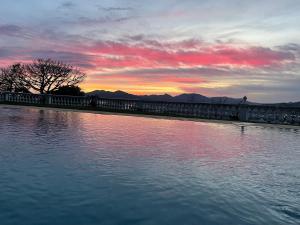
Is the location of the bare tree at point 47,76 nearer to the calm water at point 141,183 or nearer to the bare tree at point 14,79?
the bare tree at point 14,79

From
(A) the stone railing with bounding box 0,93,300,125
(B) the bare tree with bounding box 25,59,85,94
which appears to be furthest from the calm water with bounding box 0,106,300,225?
(B) the bare tree with bounding box 25,59,85,94

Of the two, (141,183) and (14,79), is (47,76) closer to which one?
(14,79)

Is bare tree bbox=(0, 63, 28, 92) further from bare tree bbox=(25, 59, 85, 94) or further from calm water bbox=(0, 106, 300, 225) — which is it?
calm water bbox=(0, 106, 300, 225)

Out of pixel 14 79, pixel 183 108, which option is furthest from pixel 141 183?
pixel 14 79

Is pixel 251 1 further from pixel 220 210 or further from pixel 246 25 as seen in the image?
pixel 220 210

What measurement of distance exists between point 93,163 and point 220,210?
3.77m

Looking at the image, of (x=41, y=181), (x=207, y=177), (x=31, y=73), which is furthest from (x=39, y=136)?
(x=31, y=73)

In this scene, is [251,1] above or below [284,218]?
above

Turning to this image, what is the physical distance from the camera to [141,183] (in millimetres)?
7402

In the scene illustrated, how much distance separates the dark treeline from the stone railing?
32.1 ft

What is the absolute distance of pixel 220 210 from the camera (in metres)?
6.11

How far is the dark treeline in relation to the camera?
4706 cm

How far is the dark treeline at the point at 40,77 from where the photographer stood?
47062 millimetres

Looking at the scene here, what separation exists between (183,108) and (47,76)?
82.3 feet
